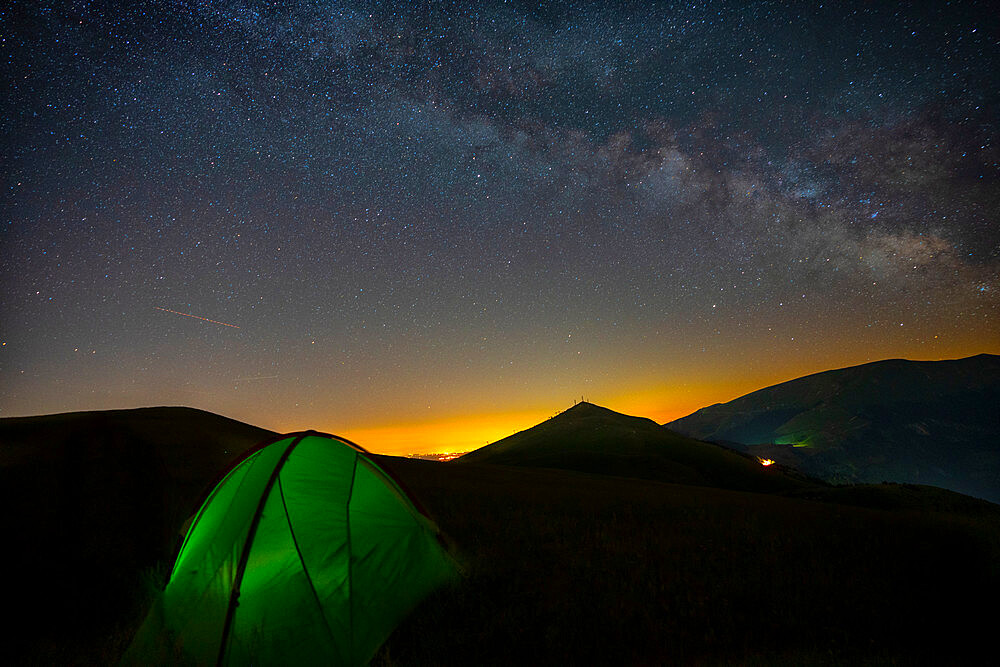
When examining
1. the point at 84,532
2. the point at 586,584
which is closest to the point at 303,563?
the point at 586,584

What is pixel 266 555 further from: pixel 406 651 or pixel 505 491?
pixel 505 491

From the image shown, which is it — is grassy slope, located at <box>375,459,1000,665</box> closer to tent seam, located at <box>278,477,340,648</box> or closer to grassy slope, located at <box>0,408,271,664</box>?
tent seam, located at <box>278,477,340,648</box>

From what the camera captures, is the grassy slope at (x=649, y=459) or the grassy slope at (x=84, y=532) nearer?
the grassy slope at (x=84, y=532)

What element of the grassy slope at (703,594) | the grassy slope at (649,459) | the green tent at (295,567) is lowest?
the grassy slope at (649,459)

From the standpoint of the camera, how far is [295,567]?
20.9 ft

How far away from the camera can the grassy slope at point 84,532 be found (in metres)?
7.03

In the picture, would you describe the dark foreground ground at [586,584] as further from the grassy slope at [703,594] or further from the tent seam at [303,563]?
the tent seam at [303,563]

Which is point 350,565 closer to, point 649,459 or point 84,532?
point 84,532

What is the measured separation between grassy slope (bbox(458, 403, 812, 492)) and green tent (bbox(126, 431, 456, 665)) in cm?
4034

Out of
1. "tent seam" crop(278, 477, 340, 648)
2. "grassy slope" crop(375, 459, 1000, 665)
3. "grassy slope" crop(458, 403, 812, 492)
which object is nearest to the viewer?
"tent seam" crop(278, 477, 340, 648)

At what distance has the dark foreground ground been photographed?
21.0ft

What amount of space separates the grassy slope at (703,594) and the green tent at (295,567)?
2.26ft

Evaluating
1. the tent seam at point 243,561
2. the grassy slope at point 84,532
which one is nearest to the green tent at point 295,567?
the tent seam at point 243,561

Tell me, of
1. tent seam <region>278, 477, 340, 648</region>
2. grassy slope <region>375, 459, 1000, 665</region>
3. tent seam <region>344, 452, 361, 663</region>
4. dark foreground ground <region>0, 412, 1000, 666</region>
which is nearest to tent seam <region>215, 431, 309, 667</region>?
tent seam <region>278, 477, 340, 648</region>
